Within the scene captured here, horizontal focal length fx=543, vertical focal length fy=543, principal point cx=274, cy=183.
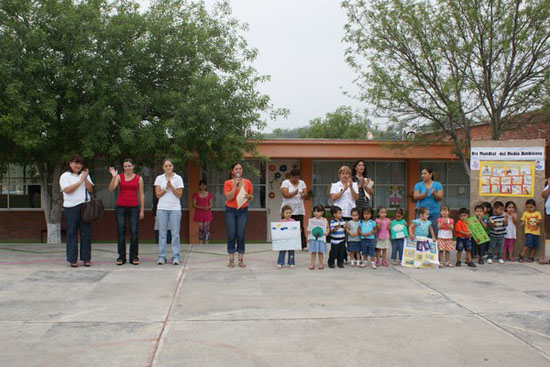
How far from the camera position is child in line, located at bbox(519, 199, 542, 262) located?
922cm

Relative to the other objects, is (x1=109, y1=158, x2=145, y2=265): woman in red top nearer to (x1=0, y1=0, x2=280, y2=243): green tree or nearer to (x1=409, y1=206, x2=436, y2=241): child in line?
(x1=0, y1=0, x2=280, y2=243): green tree

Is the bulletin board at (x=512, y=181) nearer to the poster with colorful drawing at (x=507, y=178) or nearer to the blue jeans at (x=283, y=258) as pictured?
the poster with colorful drawing at (x=507, y=178)

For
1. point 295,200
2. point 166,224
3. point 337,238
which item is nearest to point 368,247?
point 337,238

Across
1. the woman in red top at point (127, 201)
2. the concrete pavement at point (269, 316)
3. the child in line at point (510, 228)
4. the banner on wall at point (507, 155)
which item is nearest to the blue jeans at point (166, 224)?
the woman in red top at point (127, 201)

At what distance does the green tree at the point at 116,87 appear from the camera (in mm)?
9938

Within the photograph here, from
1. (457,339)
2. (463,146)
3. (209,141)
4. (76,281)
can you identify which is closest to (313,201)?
(463,146)

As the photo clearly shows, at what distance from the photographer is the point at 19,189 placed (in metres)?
14.3

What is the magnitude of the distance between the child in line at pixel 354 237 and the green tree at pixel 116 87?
10.7ft

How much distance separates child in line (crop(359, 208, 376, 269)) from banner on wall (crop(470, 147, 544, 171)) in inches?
101

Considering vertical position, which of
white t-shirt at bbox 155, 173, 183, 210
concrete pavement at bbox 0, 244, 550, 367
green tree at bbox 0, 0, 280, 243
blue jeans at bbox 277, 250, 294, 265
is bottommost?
concrete pavement at bbox 0, 244, 550, 367

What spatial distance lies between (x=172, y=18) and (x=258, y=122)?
110 inches

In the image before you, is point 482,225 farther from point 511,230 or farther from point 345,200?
point 345,200

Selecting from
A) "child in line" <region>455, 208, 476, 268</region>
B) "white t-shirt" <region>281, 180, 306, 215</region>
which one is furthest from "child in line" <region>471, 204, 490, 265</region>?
"white t-shirt" <region>281, 180, 306, 215</region>

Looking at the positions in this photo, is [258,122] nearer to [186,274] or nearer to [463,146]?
[186,274]
